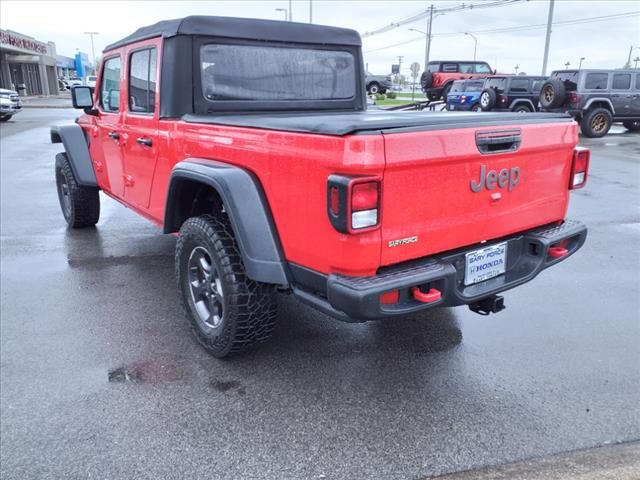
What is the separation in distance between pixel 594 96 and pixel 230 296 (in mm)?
15613

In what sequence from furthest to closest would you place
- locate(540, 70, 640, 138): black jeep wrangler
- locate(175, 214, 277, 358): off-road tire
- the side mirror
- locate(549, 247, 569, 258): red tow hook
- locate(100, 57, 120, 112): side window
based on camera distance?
1. locate(540, 70, 640, 138): black jeep wrangler
2. the side mirror
3. locate(100, 57, 120, 112): side window
4. locate(549, 247, 569, 258): red tow hook
5. locate(175, 214, 277, 358): off-road tire

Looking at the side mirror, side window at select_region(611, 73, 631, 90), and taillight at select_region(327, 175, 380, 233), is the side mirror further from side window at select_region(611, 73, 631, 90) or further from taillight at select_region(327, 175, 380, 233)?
side window at select_region(611, 73, 631, 90)

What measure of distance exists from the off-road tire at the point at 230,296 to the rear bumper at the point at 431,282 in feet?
1.20

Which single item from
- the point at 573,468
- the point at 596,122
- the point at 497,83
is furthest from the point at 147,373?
the point at 497,83

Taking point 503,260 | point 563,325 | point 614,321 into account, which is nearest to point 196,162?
point 503,260

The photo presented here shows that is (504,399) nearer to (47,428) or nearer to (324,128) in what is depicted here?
(324,128)

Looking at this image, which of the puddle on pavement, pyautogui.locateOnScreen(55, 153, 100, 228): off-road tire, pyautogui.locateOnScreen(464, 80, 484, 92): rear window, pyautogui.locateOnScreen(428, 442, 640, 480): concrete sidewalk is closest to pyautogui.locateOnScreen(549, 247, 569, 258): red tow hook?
pyautogui.locateOnScreen(428, 442, 640, 480): concrete sidewalk

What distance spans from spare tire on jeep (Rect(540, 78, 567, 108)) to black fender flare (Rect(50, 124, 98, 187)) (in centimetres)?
1362

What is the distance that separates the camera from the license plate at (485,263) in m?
2.82

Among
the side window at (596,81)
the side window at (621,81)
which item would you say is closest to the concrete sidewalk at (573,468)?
the side window at (596,81)

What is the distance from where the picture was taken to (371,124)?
2.38 meters

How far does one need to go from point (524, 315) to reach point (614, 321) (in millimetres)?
611

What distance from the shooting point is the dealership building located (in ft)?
128

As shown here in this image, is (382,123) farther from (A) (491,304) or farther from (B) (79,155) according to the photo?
(B) (79,155)
